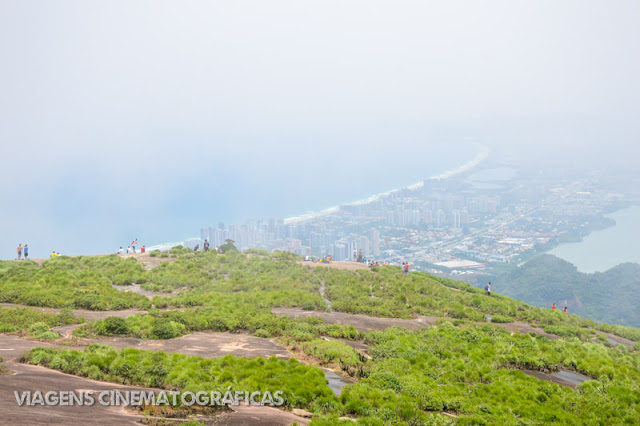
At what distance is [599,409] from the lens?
13523 mm

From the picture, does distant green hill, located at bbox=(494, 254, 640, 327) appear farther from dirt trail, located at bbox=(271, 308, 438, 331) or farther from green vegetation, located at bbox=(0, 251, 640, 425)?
dirt trail, located at bbox=(271, 308, 438, 331)

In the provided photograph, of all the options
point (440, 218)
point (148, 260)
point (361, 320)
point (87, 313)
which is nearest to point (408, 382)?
point (361, 320)

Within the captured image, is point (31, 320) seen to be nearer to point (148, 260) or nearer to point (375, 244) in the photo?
point (148, 260)

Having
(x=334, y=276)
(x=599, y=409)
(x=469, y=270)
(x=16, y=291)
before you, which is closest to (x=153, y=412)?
(x=599, y=409)

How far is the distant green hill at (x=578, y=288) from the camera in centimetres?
6781

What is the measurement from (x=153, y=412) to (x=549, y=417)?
1119 centimetres

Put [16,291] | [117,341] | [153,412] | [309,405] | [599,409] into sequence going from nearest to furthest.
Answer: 1. [153,412]
2. [309,405]
3. [599,409]
4. [117,341]
5. [16,291]

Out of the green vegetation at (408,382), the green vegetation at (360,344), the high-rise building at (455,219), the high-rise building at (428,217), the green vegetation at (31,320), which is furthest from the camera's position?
the high-rise building at (428,217)

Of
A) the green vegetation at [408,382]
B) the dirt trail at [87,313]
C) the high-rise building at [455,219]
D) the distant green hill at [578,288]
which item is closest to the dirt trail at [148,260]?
the dirt trail at [87,313]

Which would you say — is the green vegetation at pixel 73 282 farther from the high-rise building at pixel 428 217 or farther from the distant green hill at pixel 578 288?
the high-rise building at pixel 428 217

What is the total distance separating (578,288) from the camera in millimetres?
72312

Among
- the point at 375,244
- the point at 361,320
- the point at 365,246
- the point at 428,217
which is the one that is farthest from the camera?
the point at 428,217

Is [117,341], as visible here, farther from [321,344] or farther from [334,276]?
[334,276]

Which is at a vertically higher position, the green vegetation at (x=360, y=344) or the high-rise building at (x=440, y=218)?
the high-rise building at (x=440, y=218)
